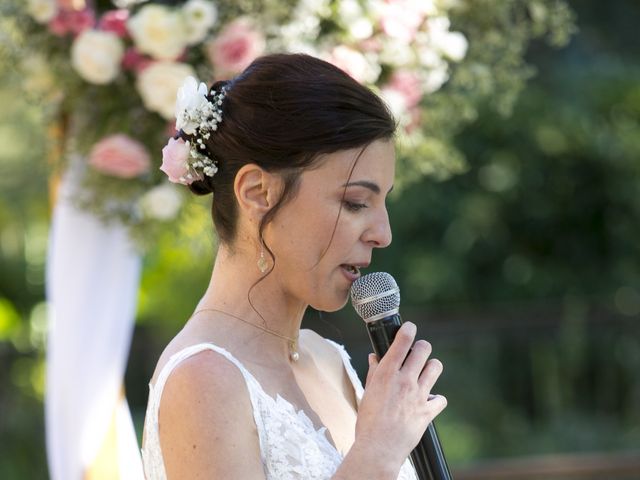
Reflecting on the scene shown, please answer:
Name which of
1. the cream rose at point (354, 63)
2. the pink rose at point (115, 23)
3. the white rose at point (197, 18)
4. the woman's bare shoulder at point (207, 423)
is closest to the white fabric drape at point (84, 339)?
the pink rose at point (115, 23)

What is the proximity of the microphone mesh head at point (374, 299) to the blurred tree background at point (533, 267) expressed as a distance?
6476mm

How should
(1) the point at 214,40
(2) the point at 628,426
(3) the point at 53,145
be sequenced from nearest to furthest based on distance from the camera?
(1) the point at 214,40 → (3) the point at 53,145 → (2) the point at 628,426

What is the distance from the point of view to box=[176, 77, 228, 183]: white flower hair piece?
218 cm

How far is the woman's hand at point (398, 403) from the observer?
189 cm

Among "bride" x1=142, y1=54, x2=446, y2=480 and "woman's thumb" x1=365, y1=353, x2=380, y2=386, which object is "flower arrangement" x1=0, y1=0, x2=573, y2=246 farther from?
"woman's thumb" x1=365, y1=353, x2=380, y2=386

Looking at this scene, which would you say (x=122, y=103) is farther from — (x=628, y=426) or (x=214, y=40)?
(x=628, y=426)

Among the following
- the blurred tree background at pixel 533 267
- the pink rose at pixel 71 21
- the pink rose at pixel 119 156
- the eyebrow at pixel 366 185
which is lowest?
the blurred tree background at pixel 533 267

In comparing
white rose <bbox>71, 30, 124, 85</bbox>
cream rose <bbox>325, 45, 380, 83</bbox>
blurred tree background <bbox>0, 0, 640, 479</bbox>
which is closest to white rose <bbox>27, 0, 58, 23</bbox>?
white rose <bbox>71, 30, 124, 85</bbox>

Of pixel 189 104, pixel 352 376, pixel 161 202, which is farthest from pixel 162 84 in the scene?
pixel 352 376

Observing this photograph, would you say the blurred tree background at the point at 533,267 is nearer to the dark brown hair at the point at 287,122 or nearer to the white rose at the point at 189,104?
the white rose at the point at 189,104

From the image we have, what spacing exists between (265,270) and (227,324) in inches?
5.1

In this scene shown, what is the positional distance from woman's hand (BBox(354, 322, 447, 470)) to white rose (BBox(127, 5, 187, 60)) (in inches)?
72.5

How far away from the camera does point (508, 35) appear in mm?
4012

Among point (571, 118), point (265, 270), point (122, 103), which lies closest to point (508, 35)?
point (122, 103)
